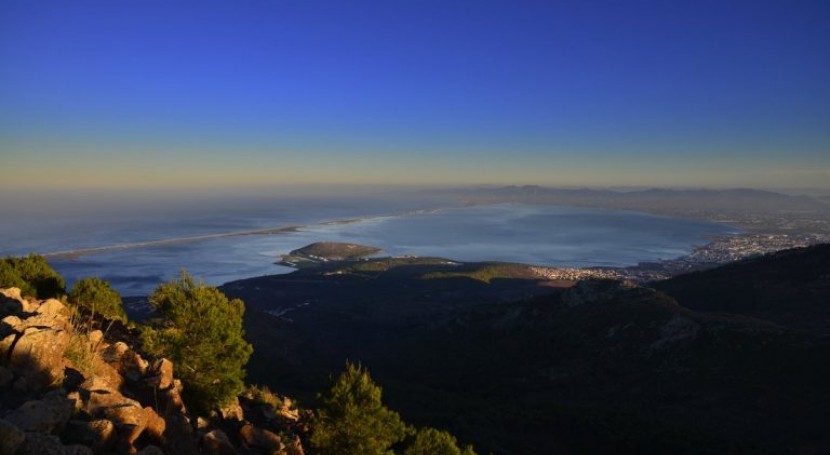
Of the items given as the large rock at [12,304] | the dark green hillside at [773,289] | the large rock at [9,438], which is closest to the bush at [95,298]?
the large rock at [12,304]

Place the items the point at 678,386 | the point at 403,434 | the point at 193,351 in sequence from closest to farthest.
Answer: the point at 193,351 → the point at 403,434 → the point at 678,386

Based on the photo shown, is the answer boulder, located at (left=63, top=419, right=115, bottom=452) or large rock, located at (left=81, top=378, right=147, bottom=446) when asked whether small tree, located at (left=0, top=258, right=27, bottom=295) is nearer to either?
large rock, located at (left=81, top=378, right=147, bottom=446)

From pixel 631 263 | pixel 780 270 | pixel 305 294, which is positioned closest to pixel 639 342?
pixel 780 270

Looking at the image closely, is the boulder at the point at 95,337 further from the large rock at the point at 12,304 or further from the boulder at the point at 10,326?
the large rock at the point at 12,304

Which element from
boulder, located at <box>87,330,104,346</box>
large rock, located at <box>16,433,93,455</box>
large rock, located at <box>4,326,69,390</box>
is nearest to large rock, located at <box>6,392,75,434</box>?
large rock, located at <box>16,433,93,455</box>

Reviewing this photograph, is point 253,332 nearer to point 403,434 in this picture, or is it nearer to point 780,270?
point 403,434
